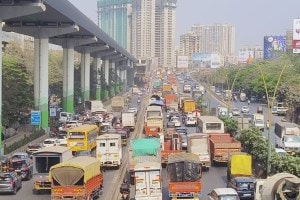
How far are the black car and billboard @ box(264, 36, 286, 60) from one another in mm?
131200

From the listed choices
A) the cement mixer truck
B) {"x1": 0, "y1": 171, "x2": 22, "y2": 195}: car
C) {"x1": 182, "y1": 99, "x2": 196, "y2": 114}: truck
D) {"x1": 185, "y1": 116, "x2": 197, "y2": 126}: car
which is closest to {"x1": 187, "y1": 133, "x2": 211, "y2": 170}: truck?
{"x1": 0, "y1": 171, "x2": 22, "y2": 195}: car

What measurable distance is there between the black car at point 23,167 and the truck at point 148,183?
9897 mm

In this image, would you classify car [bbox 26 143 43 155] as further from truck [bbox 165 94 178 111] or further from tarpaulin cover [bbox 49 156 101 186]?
truck [bbox 165 94 178 111]

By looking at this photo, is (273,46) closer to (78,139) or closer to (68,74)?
(68,74)

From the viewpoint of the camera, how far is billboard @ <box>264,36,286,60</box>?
528 ft

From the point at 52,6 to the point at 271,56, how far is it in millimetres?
122221

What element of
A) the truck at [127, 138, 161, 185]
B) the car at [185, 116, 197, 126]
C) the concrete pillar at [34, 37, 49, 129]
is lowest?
the car at [185, 116, 197, 126]

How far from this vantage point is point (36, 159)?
1182 inches

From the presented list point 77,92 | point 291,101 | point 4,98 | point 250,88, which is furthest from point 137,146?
point 250,88

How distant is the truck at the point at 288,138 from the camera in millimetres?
43184

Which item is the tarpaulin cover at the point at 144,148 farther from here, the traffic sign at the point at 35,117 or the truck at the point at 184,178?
the traffic sign at the point at 35,117

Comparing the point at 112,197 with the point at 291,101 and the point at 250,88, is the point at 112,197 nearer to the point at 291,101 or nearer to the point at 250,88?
the point at 291,101

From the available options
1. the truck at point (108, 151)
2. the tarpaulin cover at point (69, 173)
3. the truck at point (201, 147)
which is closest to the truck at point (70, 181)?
the tarpaulin cover at point (69, 173)

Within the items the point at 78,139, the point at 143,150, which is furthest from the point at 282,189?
the point at 78,139
